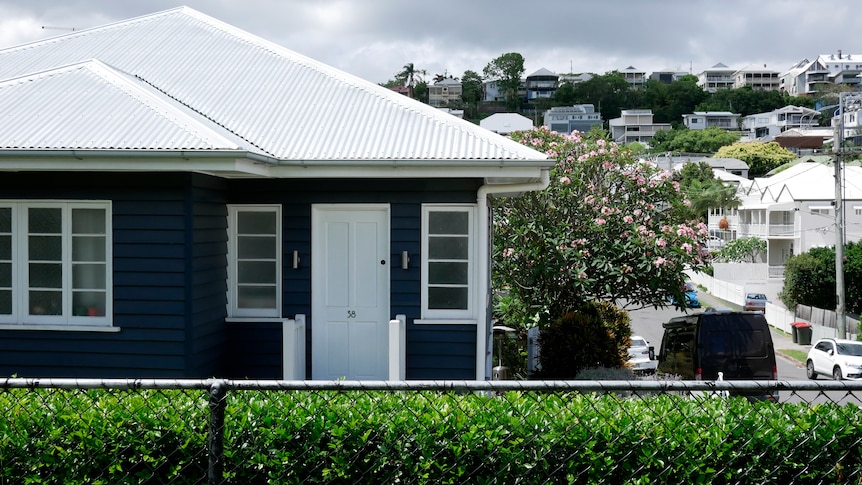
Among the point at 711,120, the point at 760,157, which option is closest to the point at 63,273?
the point at 760,157

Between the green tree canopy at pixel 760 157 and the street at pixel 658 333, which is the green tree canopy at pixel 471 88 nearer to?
the green tree canopy at pixel 760 157

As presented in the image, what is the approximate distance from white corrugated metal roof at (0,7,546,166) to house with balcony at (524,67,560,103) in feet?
585

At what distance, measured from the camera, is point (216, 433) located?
363 cm

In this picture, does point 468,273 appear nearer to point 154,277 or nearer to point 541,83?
point 154,277

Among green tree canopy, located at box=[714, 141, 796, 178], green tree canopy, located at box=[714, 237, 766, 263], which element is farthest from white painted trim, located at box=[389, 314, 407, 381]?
green tree canopy, located at box=[714, 141, 796, 178]

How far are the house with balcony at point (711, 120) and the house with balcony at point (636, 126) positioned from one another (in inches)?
152

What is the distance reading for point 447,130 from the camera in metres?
10.9

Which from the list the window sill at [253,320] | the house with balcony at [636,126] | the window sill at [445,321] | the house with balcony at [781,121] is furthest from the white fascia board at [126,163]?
the house with balcony at [781,121]

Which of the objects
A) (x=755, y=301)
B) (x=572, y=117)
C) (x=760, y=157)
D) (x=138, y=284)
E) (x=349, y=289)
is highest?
(x=572, y=117)

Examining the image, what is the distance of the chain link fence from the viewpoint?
12.7 ft

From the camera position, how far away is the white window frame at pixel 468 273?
10562 mm

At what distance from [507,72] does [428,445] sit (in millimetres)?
175971

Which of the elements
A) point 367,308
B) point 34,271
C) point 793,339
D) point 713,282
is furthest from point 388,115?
point 713,282

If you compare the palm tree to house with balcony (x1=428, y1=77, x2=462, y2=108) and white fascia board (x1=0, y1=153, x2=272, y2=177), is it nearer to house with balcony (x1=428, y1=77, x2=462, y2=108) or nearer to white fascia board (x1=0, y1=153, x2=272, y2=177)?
white fascia board (x1=0, y1=153, x2=272, y2=177)
